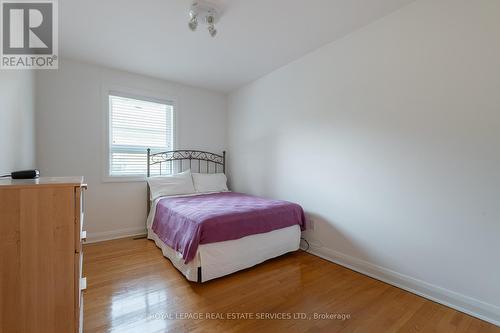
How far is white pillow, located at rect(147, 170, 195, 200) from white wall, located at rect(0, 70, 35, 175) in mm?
1302

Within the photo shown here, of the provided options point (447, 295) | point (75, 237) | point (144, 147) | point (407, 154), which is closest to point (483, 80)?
point (407, 154)

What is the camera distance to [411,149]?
6.22ft

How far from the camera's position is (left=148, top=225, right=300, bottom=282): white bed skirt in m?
1.99

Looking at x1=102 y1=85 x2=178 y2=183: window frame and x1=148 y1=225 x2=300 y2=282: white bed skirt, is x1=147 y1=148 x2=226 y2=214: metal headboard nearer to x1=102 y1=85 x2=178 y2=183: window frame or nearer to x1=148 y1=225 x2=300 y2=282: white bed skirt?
x1=102 y1=85 x2=178 y2=183: window frame

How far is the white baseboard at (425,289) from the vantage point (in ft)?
5.09

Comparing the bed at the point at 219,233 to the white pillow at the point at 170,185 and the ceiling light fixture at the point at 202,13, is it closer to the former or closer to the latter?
the white pillow at the point at 170,185

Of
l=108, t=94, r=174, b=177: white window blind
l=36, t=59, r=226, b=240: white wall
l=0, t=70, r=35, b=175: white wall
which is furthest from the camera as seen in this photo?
l=108, t=94, r=174, b=177: white window blind

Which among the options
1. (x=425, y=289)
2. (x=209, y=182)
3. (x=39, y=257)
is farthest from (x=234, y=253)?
(x=209, y=182)

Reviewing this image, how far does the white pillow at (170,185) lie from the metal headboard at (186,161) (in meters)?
0.23

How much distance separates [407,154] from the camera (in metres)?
1.92

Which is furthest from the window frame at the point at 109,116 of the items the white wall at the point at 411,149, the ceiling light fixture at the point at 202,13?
the white wall at the point at 411,149

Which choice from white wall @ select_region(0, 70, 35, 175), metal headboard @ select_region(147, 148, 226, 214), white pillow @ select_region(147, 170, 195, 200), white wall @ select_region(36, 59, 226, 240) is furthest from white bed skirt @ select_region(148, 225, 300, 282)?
white wall @ select_region(0, 70, 35, 175)

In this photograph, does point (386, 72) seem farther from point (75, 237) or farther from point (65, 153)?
point (65, 153)

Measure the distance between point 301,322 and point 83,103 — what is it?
11.2 feet
